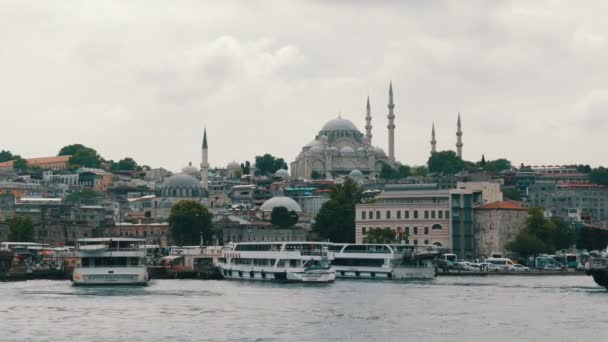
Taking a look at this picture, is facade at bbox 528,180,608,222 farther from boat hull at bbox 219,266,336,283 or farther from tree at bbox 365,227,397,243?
boat hull at bbox 219,266,336,283

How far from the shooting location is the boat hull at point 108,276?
79625 millimetres

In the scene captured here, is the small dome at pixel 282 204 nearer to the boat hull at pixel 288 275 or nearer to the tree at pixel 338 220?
the tree at pixel 338 220

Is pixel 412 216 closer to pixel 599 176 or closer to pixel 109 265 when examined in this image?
pixel 109 265

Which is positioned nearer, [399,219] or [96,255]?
[96,255]

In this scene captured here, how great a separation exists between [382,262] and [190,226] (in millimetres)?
45739

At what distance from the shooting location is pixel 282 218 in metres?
147

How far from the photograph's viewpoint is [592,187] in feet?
580

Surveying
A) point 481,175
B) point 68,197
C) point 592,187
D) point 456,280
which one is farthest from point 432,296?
point 68,197

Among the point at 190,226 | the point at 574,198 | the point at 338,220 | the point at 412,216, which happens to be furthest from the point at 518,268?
the point at 574,198

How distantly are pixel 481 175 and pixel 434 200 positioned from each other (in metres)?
19.1

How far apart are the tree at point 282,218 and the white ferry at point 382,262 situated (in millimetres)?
49900

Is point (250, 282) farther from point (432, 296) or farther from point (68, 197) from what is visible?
point (68, 197)

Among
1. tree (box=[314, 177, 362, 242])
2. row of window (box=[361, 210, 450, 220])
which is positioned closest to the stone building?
row of window (box=[361, 210, 450, 220])

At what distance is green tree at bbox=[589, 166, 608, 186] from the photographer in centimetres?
18938
